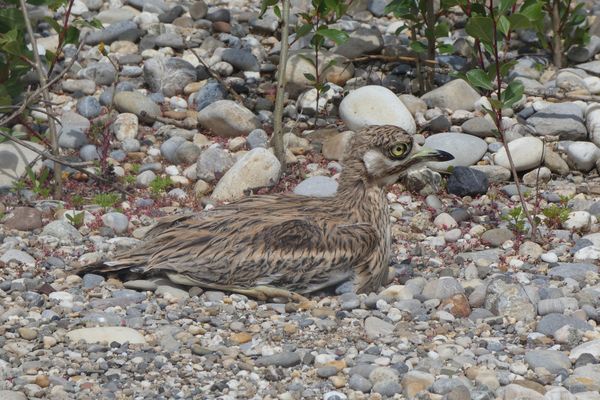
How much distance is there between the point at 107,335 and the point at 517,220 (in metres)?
2.91

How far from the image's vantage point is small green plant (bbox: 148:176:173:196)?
817 cm

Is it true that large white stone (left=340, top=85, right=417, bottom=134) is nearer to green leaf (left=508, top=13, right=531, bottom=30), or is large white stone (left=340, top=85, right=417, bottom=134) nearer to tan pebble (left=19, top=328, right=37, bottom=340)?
green leaf (left=508, top=13, right=531, bottom=30)

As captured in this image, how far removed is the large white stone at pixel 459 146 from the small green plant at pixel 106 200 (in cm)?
234

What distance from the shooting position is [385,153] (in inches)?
265

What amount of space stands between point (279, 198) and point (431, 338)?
1.53 metres

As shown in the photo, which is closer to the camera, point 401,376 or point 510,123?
point 401,376

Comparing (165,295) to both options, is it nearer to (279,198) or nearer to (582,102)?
(279,198)

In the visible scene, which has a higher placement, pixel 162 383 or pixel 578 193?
pixel 578 193

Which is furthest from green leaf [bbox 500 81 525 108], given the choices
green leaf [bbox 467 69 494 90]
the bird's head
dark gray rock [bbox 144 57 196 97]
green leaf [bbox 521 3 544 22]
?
dark gray rock [bbox 144 57 196 97]

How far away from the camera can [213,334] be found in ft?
19.0

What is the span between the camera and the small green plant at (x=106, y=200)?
25.9ft

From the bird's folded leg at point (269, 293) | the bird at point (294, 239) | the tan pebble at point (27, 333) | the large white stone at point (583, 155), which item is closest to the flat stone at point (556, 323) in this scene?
the bird at point (294, 239)

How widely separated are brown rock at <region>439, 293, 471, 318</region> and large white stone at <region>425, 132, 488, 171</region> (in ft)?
7.69

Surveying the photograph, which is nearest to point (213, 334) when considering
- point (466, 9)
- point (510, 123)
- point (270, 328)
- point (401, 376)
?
point (270, 328)
